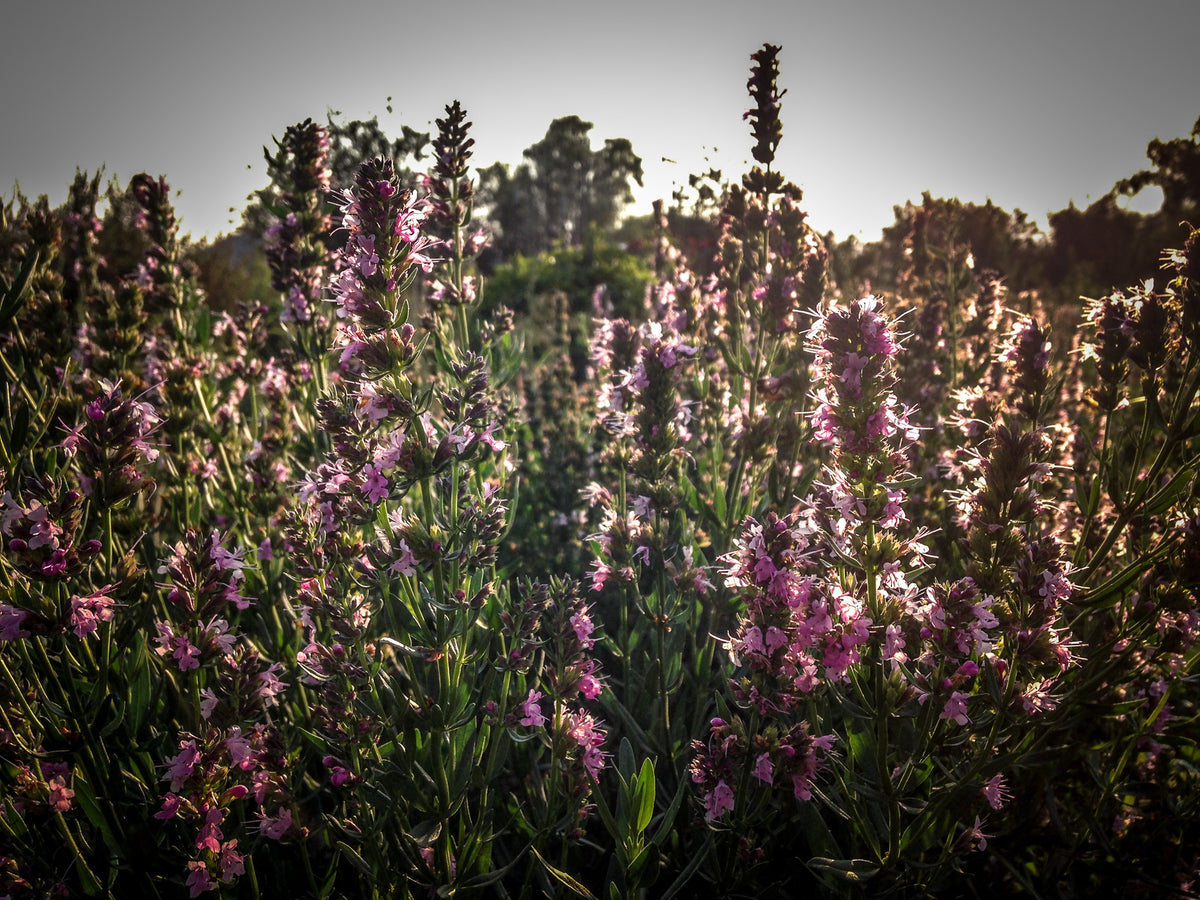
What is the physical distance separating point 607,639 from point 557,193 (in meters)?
41.7

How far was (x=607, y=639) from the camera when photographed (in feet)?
9.36

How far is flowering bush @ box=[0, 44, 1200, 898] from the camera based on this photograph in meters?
2.04

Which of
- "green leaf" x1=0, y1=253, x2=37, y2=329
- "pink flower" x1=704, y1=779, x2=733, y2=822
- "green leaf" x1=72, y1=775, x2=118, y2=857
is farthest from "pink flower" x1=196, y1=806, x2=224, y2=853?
"green leaf" x1=0, y1=253, x2=37, y2=329

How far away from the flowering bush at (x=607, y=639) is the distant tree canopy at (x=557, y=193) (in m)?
31.6

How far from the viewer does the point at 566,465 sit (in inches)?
223

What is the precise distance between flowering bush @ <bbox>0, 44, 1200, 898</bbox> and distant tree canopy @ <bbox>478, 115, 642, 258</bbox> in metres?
31.6

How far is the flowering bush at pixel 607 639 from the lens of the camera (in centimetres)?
204

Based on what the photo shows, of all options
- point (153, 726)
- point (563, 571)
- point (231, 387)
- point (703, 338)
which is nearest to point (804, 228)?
point (703, 338)

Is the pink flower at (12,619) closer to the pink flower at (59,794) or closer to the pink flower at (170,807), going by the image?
the pink flower at (170,807)

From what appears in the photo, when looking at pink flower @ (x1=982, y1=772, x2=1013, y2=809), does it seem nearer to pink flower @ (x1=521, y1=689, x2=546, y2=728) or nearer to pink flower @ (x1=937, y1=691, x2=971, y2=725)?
pink flower @ (x1=937, y1=691, x2=971, y2=725)

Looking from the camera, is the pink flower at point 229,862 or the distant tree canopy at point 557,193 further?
the distant tree canopy at point 557,193

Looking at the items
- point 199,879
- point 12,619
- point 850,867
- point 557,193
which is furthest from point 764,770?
point 557,193

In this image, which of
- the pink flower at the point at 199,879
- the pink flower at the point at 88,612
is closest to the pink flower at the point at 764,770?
the pink flower at the point at 199,879

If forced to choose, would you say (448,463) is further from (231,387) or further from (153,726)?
(231,387)
